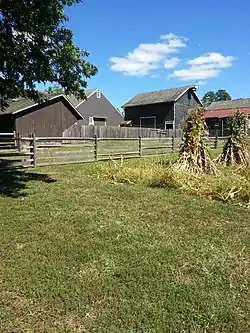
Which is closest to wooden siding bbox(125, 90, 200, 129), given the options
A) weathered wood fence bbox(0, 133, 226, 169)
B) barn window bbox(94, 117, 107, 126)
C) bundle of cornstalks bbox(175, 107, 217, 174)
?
barn window bbox(94, 117, 107, 126)

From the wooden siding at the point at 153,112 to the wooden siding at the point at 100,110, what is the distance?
1592 millimetres

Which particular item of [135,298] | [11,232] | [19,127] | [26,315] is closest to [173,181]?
[11,232]

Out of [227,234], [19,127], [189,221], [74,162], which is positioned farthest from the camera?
[19,127]

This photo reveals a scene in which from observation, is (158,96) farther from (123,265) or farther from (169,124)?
(123,265)

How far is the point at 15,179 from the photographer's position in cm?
1015

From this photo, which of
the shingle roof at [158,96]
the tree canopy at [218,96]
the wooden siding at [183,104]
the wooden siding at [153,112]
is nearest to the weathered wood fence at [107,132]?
the wooden siding at [183,104]

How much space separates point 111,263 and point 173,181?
4.73m

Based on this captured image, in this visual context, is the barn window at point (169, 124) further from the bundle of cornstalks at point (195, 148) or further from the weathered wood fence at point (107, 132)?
the bundle of cornstalks at point (195, 148)

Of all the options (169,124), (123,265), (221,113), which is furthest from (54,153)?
(221,113)

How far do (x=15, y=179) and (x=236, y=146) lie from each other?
732 cm

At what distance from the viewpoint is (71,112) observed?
32750mm

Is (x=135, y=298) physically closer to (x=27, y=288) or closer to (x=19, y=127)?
(x=27, y=288)

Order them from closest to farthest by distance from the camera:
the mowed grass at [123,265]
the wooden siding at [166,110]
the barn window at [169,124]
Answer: the mowed grass at [123,265]
the wooden siding at [166,110]
the barn window at [169,124]

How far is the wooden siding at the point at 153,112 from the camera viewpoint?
152 ft
